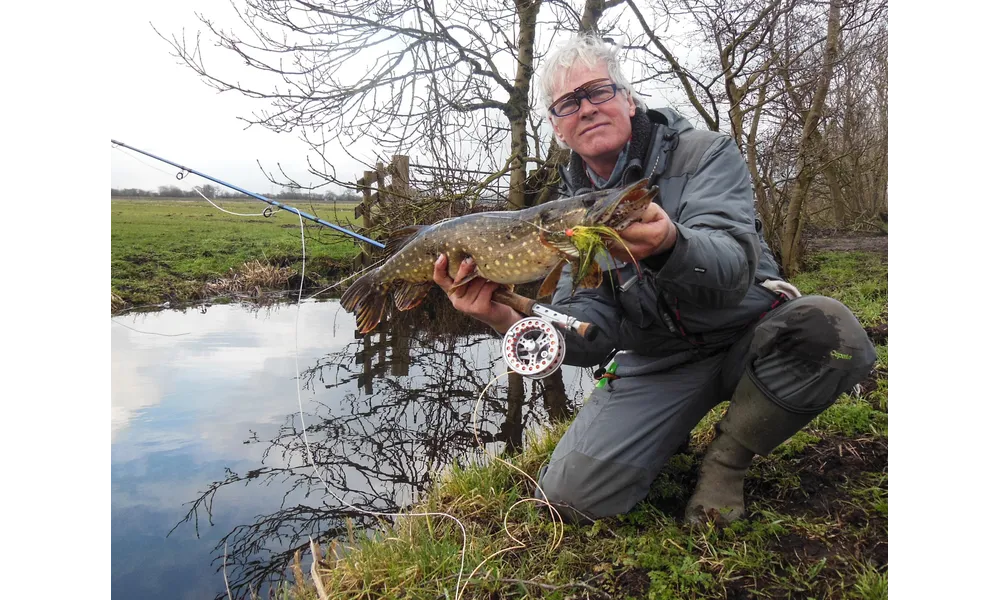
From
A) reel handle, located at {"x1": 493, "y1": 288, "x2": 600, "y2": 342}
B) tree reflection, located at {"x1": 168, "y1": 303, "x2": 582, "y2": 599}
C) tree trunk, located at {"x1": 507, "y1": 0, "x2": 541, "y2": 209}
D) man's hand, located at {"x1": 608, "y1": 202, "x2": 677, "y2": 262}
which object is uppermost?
tree trunk, located at {"x1": 507, "y1": 0, "x2": 541, "y2": 209}

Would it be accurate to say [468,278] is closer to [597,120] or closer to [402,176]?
[597,120]

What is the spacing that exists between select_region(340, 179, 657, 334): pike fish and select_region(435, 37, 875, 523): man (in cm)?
12

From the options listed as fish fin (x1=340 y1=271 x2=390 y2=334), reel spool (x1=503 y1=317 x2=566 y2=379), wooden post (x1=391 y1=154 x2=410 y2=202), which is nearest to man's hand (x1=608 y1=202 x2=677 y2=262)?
reel spool (x1=503 y1=317 x2=566 y2=379)

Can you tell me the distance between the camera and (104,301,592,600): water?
3.32 meters

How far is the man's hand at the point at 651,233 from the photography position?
1.93m

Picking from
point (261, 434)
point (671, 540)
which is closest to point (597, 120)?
point (671, 540)

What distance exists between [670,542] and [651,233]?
1318 millimetres

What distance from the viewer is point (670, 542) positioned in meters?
2.29

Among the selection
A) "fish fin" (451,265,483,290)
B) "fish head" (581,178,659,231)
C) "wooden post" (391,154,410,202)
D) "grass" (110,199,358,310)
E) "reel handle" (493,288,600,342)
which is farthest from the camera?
"grass" (110,199,358,310)

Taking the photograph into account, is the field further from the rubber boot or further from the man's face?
the man's face

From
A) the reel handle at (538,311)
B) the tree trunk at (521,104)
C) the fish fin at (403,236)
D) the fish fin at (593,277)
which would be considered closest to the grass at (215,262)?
the tree trunk at (521,104)

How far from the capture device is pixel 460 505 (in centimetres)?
296
